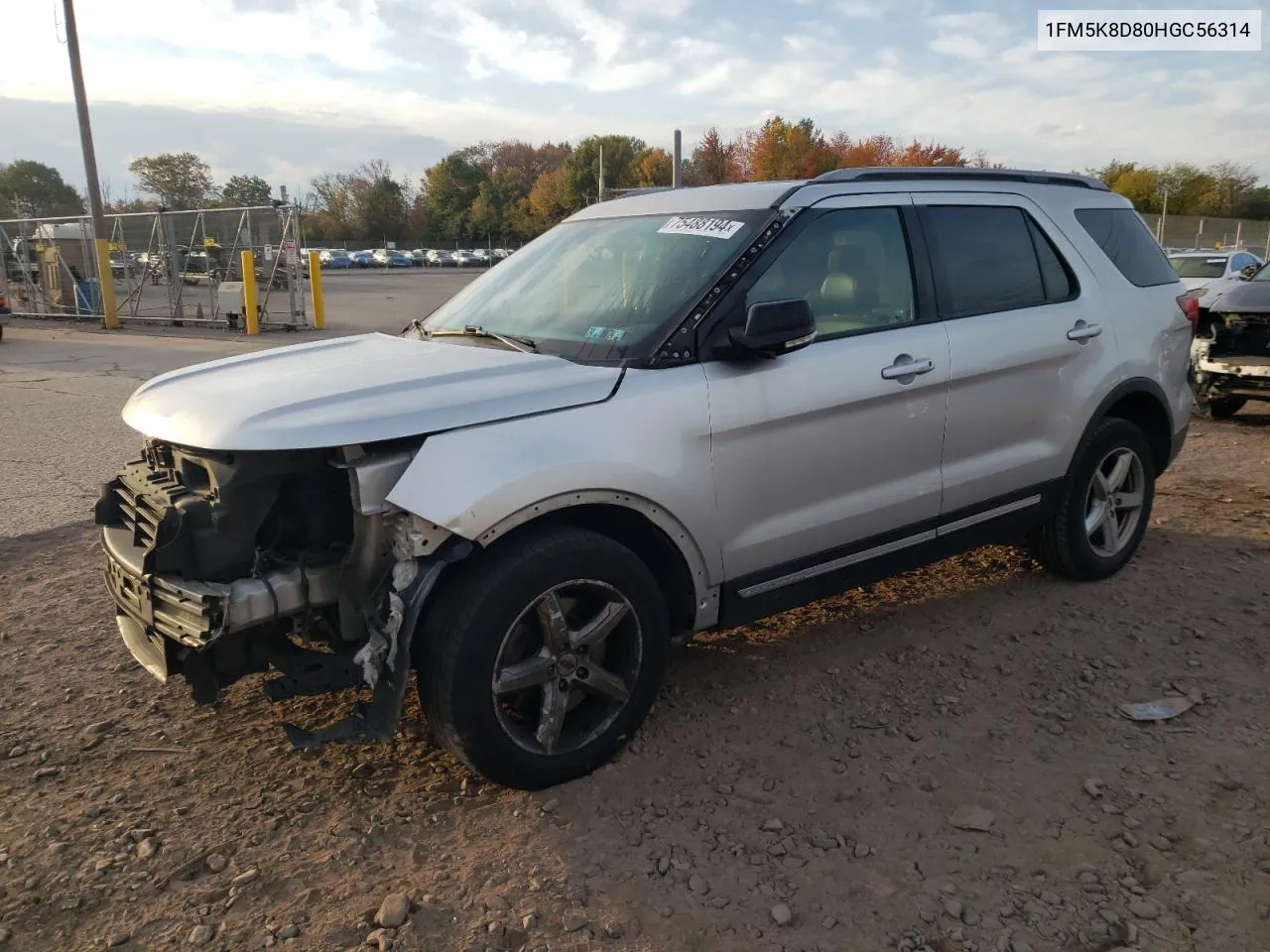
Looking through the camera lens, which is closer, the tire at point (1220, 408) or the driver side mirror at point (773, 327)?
the driver side mirror at point (773, 327)

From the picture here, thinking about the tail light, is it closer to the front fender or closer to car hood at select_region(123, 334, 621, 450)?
the front fender

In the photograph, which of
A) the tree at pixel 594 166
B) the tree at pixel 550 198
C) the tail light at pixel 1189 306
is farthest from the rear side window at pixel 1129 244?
the tree at pixel 550 198

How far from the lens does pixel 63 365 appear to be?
47.8 feet

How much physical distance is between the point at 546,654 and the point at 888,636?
192cm

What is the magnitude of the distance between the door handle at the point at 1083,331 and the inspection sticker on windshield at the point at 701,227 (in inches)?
72.5

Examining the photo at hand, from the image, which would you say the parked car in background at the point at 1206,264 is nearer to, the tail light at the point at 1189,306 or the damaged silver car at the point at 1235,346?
the damaged silver car at the point at 1235,346

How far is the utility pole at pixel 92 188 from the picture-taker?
67.9 feet

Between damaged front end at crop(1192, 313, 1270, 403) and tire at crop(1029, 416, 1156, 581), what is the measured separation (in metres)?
4.71

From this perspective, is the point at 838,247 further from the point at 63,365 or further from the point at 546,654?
the point at 63,365

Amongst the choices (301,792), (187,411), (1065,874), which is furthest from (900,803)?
(187,411)

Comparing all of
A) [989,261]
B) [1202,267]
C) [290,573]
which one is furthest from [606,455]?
[1202,267]

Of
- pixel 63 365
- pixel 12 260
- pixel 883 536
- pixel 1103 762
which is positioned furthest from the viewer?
pixel 12 260

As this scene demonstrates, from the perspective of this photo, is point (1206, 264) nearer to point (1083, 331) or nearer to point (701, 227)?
point (1083, 331)

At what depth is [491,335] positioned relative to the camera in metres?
3.64
